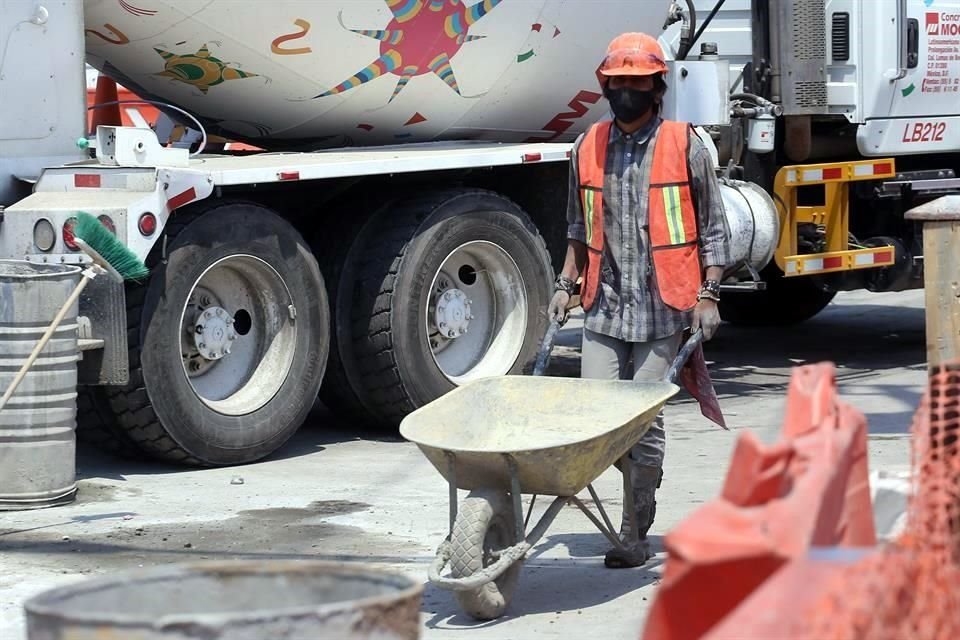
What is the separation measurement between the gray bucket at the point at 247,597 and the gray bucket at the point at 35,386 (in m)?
4.02

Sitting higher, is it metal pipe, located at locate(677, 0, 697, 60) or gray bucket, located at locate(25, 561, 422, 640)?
metal pipe, located at locate(677, 0, 697, 60)

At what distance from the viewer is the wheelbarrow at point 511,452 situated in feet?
15.8

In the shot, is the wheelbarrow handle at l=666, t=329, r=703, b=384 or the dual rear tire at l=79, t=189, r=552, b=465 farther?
the dual rear tire at l=79, t=189, r=552, b=465

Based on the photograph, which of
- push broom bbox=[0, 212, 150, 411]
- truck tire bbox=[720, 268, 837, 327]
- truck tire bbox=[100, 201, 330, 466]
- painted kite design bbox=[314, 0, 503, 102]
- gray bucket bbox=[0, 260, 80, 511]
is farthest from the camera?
truck tire bbox=[720, 268, 837, 327]

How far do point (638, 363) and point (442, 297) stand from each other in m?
2.83

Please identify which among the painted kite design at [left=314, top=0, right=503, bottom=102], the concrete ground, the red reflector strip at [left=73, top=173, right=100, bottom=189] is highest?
the painted kite design at [left=314, top=0, right=503, bottom=102]

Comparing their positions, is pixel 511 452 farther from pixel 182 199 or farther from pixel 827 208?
pixel 827 208

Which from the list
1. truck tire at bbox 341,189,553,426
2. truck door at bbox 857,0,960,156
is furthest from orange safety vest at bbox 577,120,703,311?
truck door at bbox 857,0,960,156

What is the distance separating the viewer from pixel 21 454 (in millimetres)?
6477

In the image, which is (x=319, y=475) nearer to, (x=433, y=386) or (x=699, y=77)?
(x=433, y=386)

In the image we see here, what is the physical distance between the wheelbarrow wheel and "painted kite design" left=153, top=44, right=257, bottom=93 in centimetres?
358

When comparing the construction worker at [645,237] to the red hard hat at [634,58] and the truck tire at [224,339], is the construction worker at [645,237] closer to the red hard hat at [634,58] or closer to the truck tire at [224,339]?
the red hard hat at [634,58]

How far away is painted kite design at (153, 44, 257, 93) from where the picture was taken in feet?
25.7

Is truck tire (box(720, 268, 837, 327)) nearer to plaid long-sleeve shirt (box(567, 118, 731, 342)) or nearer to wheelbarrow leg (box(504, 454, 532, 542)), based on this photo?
plaid long-sleeve shirt (box(567, 118, 731, 342))
